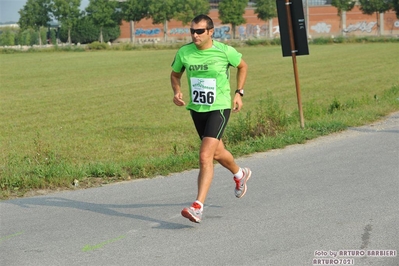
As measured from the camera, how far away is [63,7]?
124438 millimetres

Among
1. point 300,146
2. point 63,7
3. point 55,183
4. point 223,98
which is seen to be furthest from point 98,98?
point 63,7

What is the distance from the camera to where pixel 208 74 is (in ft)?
26.1

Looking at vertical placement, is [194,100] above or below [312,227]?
above

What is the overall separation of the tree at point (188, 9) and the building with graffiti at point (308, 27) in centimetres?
299

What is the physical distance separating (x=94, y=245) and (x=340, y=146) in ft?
22.8

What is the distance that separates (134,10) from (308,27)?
91.3 ft

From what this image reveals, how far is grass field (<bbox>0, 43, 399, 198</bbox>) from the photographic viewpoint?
11.2 metres

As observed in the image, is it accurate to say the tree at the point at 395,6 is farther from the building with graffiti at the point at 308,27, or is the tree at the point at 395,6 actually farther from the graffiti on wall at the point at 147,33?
the graffiti on wall at the point at 147,33

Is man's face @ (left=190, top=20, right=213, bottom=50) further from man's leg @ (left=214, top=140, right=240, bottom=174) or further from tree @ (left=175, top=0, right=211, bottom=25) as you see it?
tree @ (left=175, top=0, right=211, bottom=25)

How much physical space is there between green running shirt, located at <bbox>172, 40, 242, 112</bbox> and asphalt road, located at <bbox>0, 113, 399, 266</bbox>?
1.16 metres

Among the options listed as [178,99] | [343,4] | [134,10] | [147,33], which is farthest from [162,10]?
[178,99]

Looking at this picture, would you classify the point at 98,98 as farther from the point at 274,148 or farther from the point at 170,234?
the point at 170,234

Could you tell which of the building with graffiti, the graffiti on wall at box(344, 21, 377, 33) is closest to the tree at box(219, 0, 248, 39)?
the building with graffiti

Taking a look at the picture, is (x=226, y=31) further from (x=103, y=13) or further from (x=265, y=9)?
(x=103, y=13)
